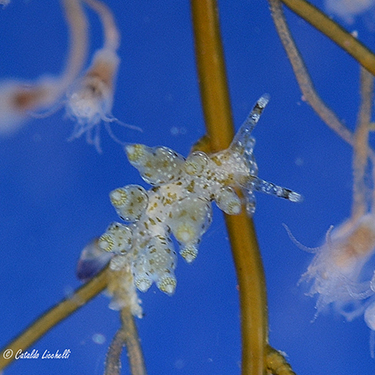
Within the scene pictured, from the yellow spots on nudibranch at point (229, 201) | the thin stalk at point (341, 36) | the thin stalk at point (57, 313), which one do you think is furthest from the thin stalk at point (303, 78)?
the thin stalk at point (57, 313)

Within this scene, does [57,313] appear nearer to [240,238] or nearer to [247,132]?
[240,238]

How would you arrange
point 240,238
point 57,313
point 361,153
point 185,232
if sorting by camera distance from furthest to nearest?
point 361,153 < point 57,313 < point 240,238 < point 185,232

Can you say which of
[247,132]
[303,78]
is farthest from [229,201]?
[303,78]

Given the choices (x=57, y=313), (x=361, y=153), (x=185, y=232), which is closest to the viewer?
→ (x=185, y=232)

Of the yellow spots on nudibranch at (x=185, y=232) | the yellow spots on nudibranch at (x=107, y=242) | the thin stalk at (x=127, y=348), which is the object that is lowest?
the thin stalk at (x=127, y=348)
